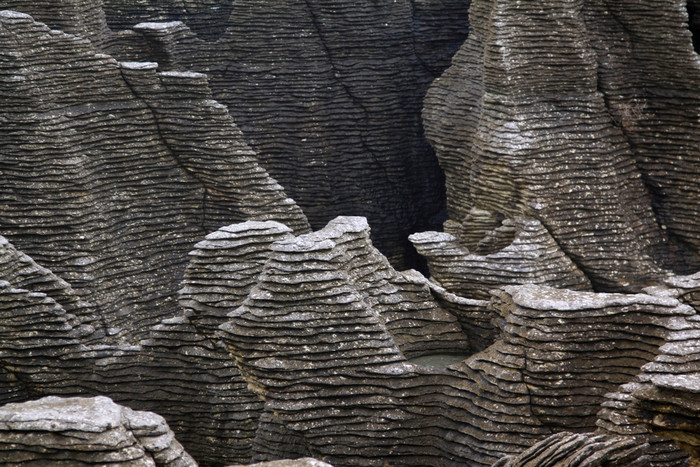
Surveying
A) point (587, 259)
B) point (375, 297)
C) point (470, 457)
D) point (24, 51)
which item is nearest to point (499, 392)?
point (470, 457)

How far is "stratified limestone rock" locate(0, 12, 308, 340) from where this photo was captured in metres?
13.7

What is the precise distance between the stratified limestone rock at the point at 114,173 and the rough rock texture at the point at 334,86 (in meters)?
2.70

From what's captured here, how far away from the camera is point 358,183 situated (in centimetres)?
1788

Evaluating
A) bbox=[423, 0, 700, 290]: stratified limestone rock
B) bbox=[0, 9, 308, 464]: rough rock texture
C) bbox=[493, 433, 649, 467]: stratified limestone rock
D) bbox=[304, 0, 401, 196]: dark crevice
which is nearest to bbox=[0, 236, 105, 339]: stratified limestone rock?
bbox=[0, 9, 308, 464]: rough rock texture

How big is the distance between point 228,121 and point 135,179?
62.7 inches

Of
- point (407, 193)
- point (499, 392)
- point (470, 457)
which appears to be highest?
point (499, 392)

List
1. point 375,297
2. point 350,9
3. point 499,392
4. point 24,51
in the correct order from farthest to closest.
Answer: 1. point 350,9
2. point 24,51
3. point 375,297
4. point 499,392

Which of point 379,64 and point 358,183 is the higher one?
point 379,64

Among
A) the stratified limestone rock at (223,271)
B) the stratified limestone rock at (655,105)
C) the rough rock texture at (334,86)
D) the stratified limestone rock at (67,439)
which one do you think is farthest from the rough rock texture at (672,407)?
the rough rock texture at (334,86)

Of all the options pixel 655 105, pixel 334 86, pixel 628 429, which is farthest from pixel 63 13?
pixel 628 429

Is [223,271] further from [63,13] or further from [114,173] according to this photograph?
[63,13]

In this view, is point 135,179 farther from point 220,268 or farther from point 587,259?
point 587,259

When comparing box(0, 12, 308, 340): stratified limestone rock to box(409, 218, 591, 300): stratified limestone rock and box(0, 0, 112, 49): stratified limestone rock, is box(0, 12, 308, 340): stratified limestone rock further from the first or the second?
box(409, 218, 591, 300): stratified limestone rock

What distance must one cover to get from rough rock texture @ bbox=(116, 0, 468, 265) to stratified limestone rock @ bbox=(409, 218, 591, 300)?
3688 mm
